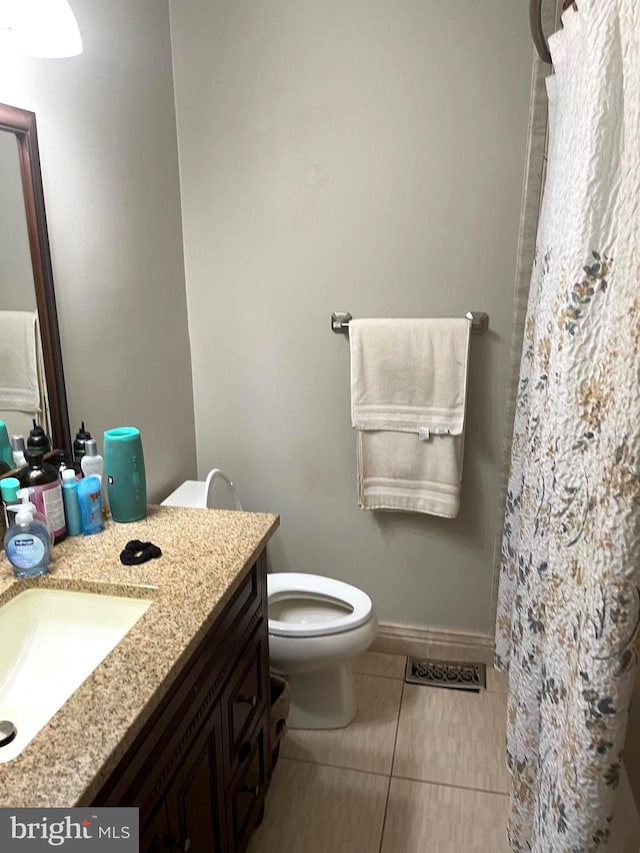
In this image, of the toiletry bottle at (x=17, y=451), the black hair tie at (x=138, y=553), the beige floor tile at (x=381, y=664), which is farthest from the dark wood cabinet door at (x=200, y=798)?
the beige floor tile at (x=381, y=664)

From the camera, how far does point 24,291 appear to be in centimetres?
137

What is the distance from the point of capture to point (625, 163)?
852 mm

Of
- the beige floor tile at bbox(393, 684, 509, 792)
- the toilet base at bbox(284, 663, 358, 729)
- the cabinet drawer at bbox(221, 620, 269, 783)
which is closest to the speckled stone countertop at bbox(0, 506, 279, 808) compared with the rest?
the cabinet drawer at bbox(221, 620, 269, 783)

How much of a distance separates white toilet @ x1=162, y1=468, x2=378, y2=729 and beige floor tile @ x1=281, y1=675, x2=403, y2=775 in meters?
0.04

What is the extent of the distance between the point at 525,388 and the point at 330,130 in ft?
3.40

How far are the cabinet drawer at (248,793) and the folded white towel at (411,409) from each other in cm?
87

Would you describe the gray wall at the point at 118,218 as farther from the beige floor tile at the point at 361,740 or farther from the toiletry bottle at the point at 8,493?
the beige floor tile at the point at 361,740

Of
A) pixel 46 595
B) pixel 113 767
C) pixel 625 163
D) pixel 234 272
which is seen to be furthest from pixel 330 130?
pixel 113 767

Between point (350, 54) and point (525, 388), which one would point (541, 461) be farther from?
point (350, 54)

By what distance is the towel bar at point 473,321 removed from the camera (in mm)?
1960

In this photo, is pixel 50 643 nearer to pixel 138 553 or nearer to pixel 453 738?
pixel 138 553

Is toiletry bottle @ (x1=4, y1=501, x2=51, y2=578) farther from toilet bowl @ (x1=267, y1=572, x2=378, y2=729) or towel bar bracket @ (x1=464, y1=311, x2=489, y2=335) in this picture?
towel bar bracket @ (x1=464, y1=311, x2=489, y2=335)

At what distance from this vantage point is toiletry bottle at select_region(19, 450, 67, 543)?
1.31 meters

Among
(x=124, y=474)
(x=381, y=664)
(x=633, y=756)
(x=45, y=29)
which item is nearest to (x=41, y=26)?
(x=45, y=29)
